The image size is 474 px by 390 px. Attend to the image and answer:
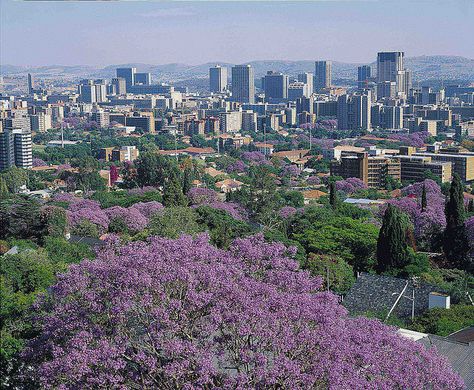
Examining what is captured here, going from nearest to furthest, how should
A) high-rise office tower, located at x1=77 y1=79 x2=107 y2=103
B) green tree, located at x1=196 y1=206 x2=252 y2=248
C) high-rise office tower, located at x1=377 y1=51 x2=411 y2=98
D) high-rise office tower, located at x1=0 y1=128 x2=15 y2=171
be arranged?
green tree, located at x1=196 y1=206 x2=252 y2=248
high-rise office tower, located at x1=0 y1=128 x2=15 y2=171
high-rise office tower, located at x1=377 y1=51 x2=411 y2=98
high-rise office tower, located at x1=77 y1=79 x2=107 y2=103

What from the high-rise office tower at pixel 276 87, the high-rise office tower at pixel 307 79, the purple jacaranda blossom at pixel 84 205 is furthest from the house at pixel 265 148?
the high-rise office tower at pixel 307 79

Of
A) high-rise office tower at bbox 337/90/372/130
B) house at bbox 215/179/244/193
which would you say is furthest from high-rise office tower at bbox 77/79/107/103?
house at bbox 215/179/244/193

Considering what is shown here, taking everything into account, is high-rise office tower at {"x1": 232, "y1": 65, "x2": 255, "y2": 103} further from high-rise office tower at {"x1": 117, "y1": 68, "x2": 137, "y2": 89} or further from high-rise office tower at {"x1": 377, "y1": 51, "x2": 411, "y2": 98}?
high-rise office tower at {"x1": 117, "y1": 68, "x2": 137, "y2": 89}

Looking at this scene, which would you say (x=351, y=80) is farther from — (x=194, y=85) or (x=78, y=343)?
(x=78, y=343)

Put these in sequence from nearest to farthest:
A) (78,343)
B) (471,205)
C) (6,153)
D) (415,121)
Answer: (78,343)
(471,205)
(6,153)
(415,121)

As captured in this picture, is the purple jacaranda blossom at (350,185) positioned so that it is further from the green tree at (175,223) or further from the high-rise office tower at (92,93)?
the high-rise office tower at (92,93)

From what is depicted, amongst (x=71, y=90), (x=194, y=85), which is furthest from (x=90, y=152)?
(x=194, y=85)

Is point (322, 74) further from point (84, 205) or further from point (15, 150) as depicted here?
point (84, 205)
